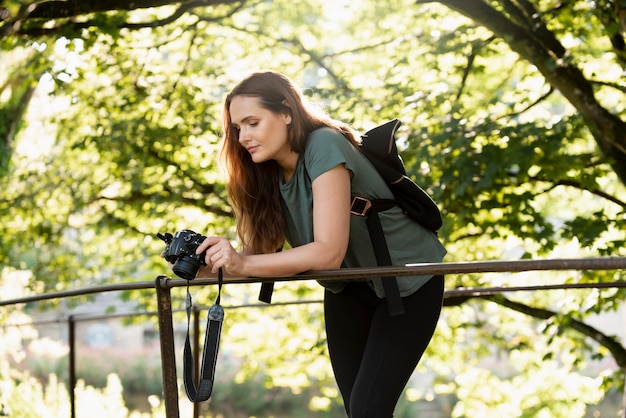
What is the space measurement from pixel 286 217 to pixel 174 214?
6734 millimetres

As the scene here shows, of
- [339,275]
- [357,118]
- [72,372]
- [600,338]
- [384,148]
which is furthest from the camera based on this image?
[357,118]

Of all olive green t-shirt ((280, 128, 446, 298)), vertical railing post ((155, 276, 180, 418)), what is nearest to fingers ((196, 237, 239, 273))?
vertical railing post ((155, 276, 180, 418))

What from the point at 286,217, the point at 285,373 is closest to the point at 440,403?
the point at 285,373

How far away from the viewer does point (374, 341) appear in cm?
246

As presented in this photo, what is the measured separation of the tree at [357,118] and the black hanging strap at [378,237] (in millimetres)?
3238

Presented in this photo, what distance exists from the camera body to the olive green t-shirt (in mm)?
335

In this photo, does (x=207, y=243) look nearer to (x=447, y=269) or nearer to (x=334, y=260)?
(x=334, y=260)

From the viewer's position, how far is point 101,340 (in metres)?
25.1

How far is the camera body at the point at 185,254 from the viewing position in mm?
2264

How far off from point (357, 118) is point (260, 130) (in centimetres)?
528

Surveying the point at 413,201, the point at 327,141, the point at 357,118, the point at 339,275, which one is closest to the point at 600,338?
the point at 357,118

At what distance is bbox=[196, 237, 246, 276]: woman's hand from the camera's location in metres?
2.21

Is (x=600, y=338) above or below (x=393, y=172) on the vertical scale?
above

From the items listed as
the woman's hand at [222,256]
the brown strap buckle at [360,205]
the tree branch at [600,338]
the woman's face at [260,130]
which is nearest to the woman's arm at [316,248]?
the woman's hand at [222,256]
